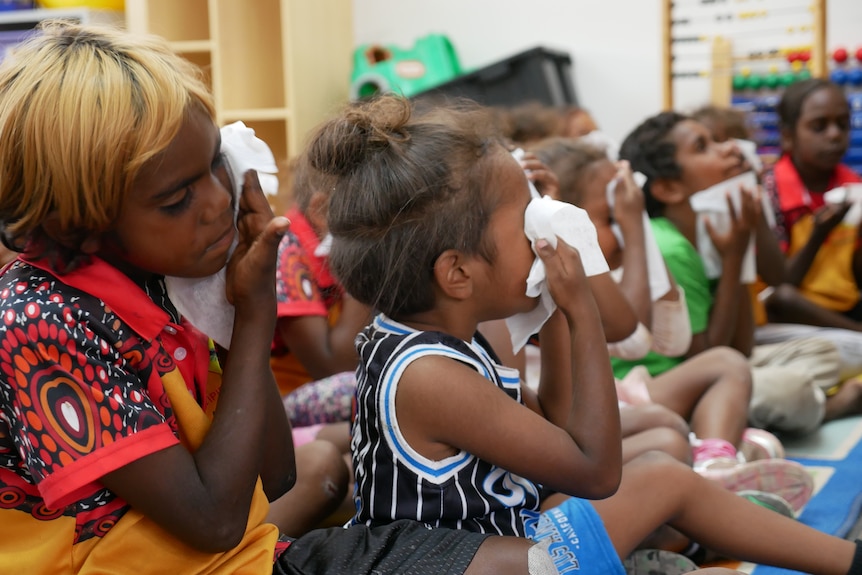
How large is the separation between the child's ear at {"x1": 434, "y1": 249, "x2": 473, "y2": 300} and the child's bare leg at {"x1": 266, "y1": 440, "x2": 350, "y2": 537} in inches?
19.1

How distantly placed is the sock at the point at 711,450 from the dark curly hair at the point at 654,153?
0.81 m

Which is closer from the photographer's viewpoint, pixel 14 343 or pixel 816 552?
pixel 14 343

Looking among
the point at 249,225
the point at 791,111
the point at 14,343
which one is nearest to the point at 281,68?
the point at 791,111

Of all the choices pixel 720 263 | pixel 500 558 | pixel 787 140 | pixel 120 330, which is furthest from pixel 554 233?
pixel 787 140

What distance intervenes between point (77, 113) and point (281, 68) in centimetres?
265

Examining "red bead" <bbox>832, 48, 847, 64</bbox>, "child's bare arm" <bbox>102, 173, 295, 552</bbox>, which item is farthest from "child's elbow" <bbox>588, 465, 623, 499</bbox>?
"red bead" <bbox>832, 48, 847, 64</bbox>

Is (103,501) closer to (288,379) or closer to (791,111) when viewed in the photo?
(288,379)

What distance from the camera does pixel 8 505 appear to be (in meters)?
0.85

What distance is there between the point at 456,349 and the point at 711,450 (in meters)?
0.84

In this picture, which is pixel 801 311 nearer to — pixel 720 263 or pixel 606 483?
pixel 720 263

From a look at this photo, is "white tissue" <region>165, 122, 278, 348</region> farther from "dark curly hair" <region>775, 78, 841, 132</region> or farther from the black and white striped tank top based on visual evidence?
"dark curly hair" <region>775, 78, 841, 132</region>

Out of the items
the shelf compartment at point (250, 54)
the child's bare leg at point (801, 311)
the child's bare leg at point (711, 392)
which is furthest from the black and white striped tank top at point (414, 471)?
the shelf compartment at point (250, 54)

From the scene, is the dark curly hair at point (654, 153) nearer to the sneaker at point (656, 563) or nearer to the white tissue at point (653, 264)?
the white tissue at point (653, 264)

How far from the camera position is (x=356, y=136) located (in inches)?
42.5
